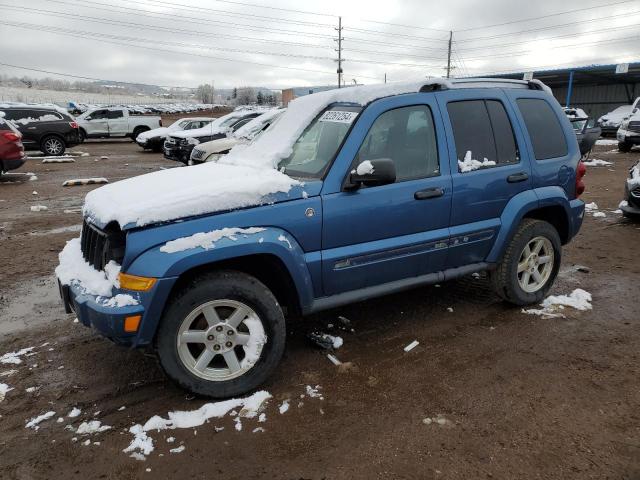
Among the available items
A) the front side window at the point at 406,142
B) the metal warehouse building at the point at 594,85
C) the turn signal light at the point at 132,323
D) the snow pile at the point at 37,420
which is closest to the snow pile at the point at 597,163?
the front side window at the point at 406,142

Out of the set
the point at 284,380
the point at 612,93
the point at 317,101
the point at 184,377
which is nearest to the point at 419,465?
the point at 284,380

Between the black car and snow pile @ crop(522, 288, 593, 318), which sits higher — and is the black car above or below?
above

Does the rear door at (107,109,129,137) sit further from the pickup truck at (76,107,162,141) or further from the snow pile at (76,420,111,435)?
the snow pile at (76,420,111,435)

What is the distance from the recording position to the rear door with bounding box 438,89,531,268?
12.7 feet

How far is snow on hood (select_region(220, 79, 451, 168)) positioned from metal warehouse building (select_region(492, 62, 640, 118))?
31.6m

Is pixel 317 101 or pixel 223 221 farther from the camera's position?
pixel 317 101

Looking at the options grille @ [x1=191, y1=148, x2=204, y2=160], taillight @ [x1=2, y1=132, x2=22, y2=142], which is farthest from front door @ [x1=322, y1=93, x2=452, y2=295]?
taillight @ [x1=2, y1=132, x2=22, y2=142]

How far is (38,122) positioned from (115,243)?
18.2 m

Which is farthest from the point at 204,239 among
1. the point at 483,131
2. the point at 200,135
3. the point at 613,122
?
the point at 613,122

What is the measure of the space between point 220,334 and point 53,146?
19048 mm

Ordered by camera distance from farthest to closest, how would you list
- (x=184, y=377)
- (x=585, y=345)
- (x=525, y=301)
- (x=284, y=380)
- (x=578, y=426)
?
(x=525, y=301)
(x=585, y=345)
(x=284, y=380)
(x=184, y=377)
(x=578, y=426)

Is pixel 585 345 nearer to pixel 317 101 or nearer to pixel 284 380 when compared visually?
pixel 284 380

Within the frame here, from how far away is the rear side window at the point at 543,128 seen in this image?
4.37 metres

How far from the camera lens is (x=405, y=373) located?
3.45 meters
